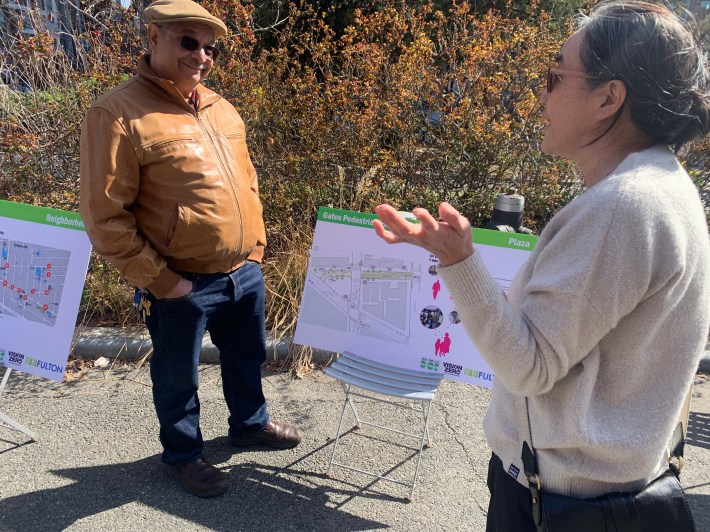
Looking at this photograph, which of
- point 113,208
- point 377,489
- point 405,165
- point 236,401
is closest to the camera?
point 113,208

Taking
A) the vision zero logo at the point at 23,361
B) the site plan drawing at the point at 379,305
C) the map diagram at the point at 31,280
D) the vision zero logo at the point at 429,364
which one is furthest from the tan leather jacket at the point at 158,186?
the vision zero logo at the point at 429,364

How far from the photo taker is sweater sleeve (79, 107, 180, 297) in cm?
222

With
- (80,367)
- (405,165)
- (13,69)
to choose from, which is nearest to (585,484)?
(80,367)

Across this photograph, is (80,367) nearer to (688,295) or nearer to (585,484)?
(585,484)

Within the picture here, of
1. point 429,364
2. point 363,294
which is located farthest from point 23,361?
point 429,364

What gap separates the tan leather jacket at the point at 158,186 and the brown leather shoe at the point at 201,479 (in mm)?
909

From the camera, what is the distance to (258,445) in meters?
3.09

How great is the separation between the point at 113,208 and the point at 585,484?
1.92m

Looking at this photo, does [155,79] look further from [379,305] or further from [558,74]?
[558,74]

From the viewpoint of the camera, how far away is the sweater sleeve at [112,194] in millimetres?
2217

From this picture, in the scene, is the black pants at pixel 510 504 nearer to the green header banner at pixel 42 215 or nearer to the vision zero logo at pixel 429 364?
the vision zero logo at pixel 429 364

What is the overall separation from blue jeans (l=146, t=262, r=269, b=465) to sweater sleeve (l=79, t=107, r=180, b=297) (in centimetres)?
26

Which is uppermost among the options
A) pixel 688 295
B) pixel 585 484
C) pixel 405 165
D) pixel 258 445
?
pixel 688 295

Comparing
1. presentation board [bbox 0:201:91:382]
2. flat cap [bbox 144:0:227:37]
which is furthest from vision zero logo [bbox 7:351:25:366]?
flat cap [bbox 144:0:227:37]
